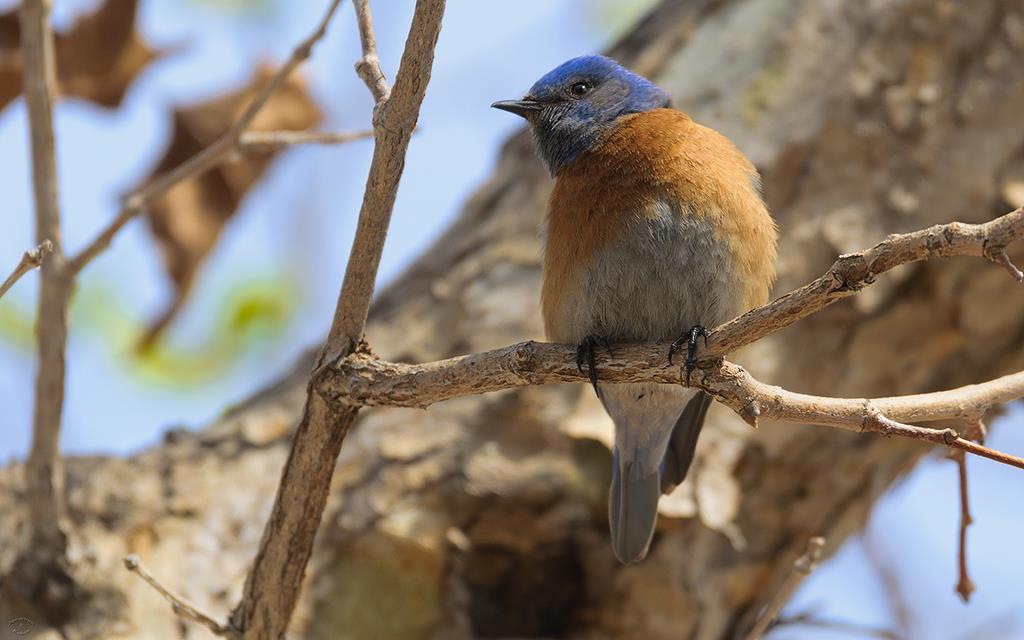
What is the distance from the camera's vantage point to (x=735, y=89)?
528 centimetres

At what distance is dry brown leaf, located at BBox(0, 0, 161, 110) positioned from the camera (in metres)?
4.55

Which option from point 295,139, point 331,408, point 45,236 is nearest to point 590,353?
point 331,408

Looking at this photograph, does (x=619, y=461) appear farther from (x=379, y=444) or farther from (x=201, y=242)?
(x=201, y=242)

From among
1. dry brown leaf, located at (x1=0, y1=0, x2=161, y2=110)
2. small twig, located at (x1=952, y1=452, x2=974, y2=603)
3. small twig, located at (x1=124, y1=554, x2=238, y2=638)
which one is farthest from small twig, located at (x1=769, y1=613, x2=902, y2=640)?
dry brown leaf, located at (x1=0, y1=0, x2=161, y2=110)

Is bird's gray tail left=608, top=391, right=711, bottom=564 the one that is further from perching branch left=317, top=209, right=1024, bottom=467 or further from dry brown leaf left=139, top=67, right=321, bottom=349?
dry brown leaf left=139, top=67, right=321, bottom=349

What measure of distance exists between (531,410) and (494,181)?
1468mm

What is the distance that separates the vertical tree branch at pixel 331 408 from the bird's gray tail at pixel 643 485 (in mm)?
1340

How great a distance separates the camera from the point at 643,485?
13.6 ft

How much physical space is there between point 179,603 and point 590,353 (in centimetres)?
140

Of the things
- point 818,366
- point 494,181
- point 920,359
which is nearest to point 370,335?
point 494,181

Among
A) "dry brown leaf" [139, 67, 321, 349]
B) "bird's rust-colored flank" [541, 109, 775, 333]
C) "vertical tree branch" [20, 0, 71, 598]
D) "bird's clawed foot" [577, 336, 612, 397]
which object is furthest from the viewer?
"dry brown leaf" [139, 67, 321, 349]

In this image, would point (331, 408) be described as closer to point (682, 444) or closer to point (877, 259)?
point (877, 259)

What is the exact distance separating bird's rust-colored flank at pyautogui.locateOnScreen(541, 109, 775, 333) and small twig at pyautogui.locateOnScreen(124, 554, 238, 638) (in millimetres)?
1566

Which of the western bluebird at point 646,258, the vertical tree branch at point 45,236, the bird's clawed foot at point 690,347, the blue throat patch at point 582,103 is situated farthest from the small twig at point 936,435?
the vertical tree branch at point 45,236
